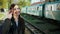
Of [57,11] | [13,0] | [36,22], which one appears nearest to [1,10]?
[13,0]

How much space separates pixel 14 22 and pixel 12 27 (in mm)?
52

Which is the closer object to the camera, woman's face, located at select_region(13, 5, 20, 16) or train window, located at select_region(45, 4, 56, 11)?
woman's face, located at select_region(13, 5, 20, 16)

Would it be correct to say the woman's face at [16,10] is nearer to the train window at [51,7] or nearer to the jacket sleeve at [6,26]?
the jacket sleeve at [6,26]

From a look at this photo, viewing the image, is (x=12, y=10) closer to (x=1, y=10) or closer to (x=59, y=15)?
(x=1, y=10)

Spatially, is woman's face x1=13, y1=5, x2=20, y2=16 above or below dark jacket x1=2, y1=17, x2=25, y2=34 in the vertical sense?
above

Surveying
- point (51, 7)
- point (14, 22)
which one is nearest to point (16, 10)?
point (14, 22)

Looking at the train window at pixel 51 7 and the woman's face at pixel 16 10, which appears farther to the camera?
the train window at pixel 51 7

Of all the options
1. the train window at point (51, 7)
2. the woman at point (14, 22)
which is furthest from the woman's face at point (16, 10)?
the train window at point (51, 7)

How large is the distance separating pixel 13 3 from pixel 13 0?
2.0 inches

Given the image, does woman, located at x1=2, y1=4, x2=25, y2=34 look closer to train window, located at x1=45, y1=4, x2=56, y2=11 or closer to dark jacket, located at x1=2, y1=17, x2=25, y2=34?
dark jacket, located at x1=2, y1=17, x2=25, y2=34

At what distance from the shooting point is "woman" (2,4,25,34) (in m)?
1.79

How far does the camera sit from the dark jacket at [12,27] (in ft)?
5.84

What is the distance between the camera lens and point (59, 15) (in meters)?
3.07

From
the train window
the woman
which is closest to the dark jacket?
the woman
